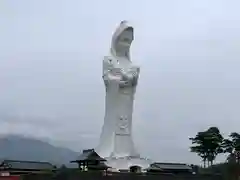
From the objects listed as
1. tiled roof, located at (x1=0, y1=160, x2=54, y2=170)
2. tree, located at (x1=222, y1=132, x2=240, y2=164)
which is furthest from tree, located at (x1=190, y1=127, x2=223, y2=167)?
tiled roof, located at (x1=0, y1=160, x2=54, y2=170)

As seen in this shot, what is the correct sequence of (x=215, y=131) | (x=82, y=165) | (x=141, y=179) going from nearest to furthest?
(x=141, y=179), (x=82, y=165), (x=215, y=131)

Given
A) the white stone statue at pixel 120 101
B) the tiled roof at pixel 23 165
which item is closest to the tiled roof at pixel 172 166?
the white stone statue at pixel 120 101

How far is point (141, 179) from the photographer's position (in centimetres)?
2189

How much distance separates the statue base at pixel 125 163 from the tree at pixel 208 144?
26.3ft

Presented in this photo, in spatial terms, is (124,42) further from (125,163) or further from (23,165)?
(23,165)

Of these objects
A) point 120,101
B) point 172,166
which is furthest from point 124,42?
point 172,166

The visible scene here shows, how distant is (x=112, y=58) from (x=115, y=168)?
7055 mm

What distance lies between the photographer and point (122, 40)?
32062 millimetres

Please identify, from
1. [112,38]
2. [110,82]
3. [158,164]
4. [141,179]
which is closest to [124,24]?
[112,38]

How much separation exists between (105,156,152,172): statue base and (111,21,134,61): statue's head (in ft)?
22.0

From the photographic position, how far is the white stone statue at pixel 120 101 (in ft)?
101

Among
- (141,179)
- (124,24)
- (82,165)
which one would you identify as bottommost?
(141,179)

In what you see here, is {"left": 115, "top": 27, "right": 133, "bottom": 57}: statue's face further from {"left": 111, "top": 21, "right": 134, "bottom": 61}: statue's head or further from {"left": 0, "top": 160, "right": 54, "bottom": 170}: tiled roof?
{"left": 0, "top": 160, "right": 54, "bottom": 170}: tiled roof

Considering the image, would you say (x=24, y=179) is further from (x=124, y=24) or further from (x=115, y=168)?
(x=124, y=24)
